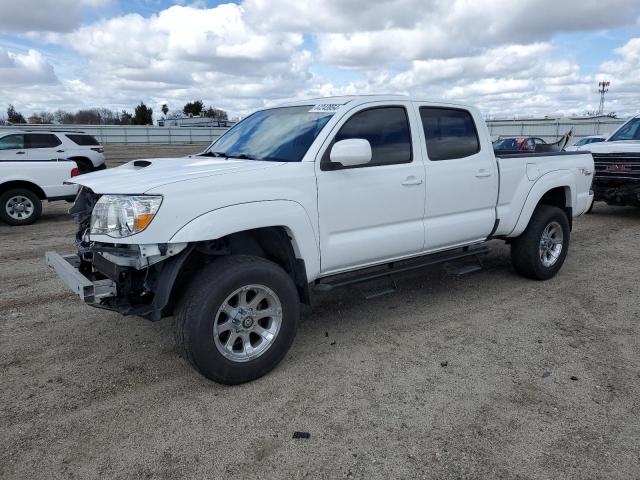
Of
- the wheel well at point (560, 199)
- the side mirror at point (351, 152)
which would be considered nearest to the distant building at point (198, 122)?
the wheel well at point (560, 199)

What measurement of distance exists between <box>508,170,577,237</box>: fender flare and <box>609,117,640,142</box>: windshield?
232 inches

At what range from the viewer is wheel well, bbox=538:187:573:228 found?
6.34m

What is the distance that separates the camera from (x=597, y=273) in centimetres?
656

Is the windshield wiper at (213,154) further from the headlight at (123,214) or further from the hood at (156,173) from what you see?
the headlight at (123,214)

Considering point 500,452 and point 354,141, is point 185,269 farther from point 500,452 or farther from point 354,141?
point 500,452

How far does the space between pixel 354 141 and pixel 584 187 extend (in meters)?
3.99

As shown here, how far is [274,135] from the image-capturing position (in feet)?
14.9

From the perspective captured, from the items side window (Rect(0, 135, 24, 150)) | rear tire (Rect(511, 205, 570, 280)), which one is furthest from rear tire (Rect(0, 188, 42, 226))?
rear tire (Rect(511, 205, 570, 280))

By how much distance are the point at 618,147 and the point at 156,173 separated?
9352 mm

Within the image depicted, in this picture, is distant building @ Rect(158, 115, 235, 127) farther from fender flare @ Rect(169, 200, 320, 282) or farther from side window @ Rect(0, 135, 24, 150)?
fender flare @ Rect(169, 200, 320, 282)

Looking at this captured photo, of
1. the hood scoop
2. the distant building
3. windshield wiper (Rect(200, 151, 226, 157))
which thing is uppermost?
the distant building

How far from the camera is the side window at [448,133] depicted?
16.0 ft

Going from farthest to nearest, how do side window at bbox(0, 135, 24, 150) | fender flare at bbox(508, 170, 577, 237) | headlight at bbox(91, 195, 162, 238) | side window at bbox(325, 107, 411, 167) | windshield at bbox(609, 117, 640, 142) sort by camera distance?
side window at bbox(0, 135, 24, 150)
windshield at bbox(609, 117, 640, 142)
fender flare at bbox(508, 170, 577, 237)
side window at bbox(325, 107, 411, 167)
headlight at bbox(91, 195, 162, 238)

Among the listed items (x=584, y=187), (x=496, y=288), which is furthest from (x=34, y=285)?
(x=584, y=187)
